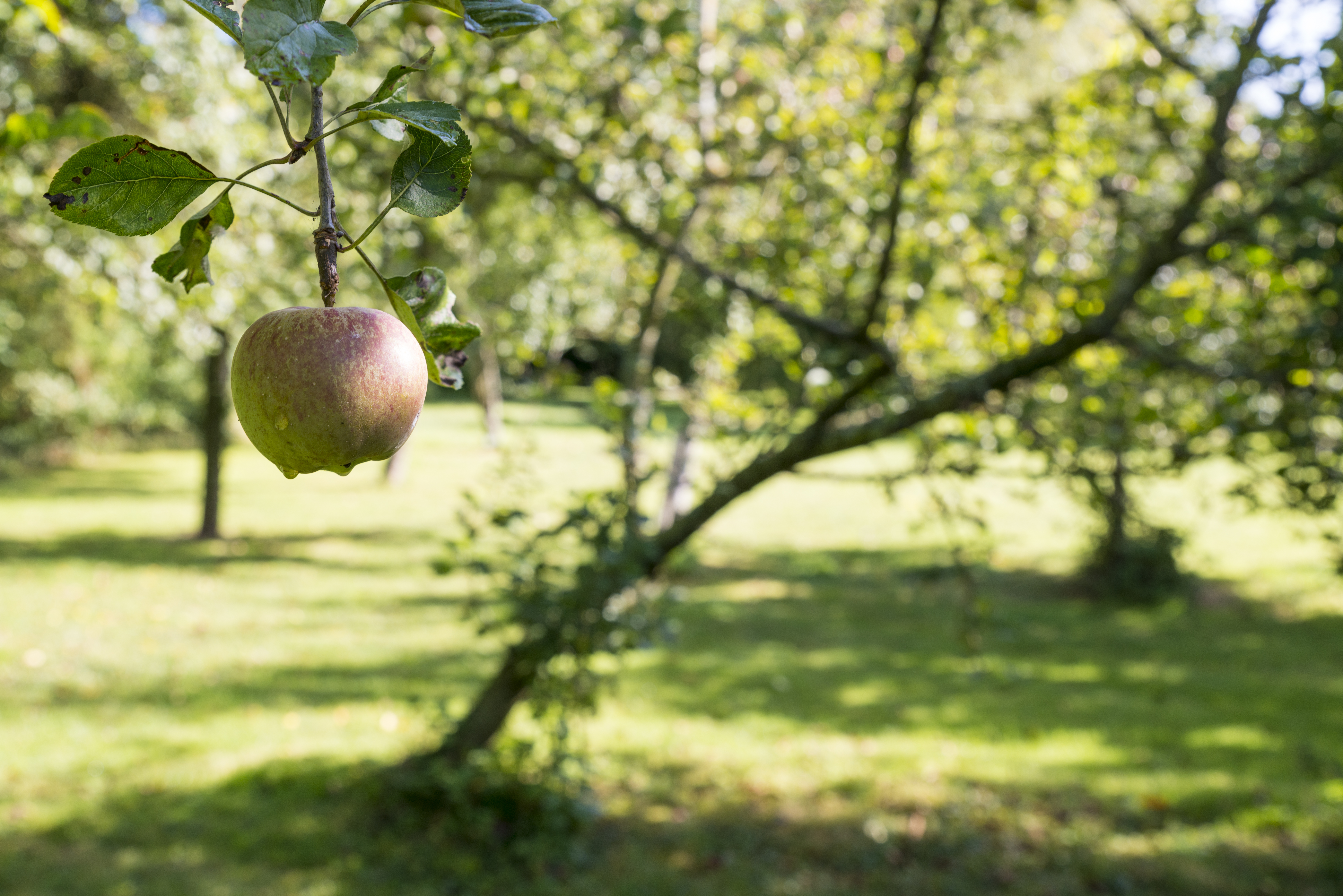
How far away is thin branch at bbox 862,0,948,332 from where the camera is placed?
98.0 inches

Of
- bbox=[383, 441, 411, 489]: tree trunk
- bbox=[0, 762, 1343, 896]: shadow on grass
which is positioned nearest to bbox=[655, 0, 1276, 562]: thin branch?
bbox=[0, 762, 1343, 896]: shadow on grass

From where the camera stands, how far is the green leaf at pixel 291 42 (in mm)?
497

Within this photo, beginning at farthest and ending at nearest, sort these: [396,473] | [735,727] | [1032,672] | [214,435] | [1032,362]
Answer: [396,473], [214,435], [1032,672], [735,727], [1032,362]

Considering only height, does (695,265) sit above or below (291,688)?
above

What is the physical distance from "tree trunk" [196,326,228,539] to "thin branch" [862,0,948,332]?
8077mm

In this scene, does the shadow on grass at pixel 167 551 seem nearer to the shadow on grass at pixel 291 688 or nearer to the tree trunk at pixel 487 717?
the shadow on grass at pixel 291 688

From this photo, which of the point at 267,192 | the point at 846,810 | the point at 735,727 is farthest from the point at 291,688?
the point at 267,192

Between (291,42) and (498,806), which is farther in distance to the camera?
(498,806)

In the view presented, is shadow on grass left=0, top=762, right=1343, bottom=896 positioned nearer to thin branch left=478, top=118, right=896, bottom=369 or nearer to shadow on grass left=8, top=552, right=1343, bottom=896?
shadow on grass left=8, top=552, right=1343, bottom=896

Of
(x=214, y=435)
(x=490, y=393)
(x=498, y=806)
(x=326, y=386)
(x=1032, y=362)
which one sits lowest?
(x=498, y=806)

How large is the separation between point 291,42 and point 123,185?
18cm

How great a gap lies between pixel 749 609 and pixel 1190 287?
18.7 ft

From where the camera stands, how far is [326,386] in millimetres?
614

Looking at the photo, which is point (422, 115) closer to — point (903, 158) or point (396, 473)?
point (903, 158)
